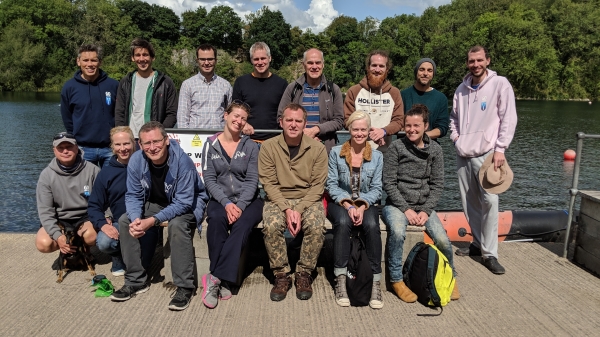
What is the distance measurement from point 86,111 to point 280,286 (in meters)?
2.99

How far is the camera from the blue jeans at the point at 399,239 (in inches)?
162

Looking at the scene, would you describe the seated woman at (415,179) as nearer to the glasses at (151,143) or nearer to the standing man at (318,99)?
the standing man at (318,99)

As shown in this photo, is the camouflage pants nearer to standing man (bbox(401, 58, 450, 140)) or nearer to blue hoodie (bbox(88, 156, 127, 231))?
blue hoodie (bbox(88, 156, 127, 231))

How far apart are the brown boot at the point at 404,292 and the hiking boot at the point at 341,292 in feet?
1.56

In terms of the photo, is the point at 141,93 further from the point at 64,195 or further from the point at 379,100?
the point at 379,100

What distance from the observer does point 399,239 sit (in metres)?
4.11

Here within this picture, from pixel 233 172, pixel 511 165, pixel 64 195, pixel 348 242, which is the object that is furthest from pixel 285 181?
pixel 511 165

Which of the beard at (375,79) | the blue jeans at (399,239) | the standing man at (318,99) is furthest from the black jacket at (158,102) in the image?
the blue jeans at (399,239)

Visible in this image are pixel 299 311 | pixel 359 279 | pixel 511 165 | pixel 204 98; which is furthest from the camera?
pixel 511 165

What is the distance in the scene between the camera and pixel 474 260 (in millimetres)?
4949

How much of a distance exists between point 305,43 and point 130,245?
9391 centimetres

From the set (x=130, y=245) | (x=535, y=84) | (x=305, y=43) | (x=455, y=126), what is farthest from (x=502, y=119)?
(x=305, y=43)

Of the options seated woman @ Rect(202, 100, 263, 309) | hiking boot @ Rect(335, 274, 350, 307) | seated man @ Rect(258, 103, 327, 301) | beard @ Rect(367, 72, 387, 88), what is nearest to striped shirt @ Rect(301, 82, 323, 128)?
beard @ Rect(367, 72, 387, 88)

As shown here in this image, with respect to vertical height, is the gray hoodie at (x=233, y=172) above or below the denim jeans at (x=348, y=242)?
above
